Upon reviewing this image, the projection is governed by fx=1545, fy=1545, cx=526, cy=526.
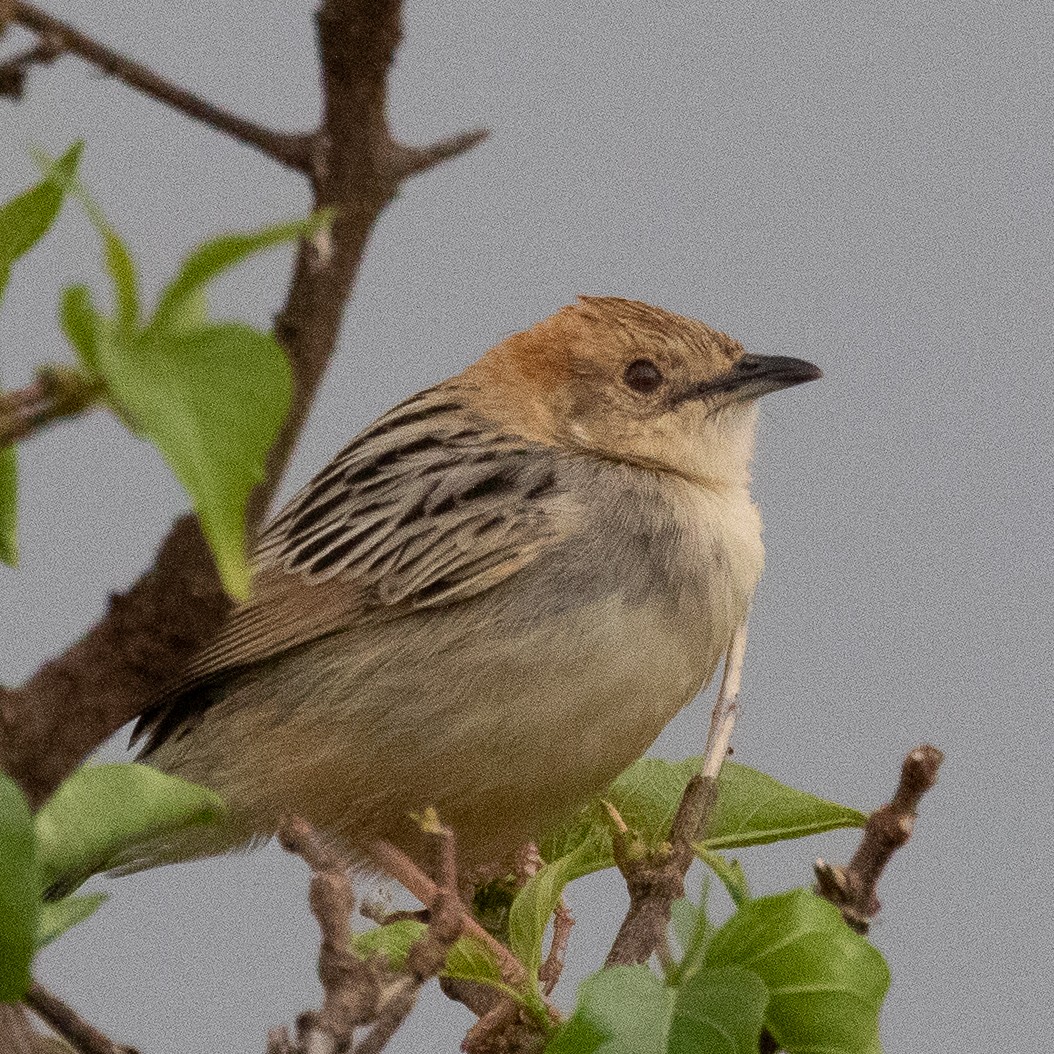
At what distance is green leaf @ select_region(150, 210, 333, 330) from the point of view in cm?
127

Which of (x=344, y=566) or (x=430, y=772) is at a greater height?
(x=344, y=566)

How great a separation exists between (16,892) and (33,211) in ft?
2.16

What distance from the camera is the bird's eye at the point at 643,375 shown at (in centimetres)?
383

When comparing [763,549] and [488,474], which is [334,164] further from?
[763,549]

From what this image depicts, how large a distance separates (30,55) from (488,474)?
2.14 meters

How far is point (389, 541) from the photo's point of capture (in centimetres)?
346

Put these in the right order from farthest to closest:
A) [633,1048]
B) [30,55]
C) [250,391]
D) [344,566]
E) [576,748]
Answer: [344,566], [576,748], [633,1048], [30,55], [250,391]

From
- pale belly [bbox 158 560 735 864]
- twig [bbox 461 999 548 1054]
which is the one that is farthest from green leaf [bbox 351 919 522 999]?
pale belly [bbox 158 560 735 864]

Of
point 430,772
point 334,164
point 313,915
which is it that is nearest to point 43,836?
point 313,915

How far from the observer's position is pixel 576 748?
3193 mm

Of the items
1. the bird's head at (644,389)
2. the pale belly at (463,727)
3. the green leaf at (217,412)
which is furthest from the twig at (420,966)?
the bird's head at (644,389)

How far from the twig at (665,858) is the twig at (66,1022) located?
0.76m

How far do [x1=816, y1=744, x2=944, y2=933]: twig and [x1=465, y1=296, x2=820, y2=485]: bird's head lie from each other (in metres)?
1.68

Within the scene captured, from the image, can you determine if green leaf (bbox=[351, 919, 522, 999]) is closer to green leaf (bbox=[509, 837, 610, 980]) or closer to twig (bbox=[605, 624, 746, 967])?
green leaf (bbox=[509, 837, 610, 980])
